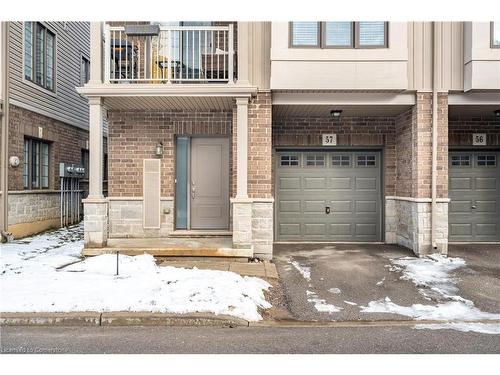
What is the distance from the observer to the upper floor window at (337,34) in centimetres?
737

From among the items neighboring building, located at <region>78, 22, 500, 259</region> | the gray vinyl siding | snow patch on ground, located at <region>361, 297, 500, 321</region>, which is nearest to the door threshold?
neighboring building, located at <region>78, 22, 500, 259</region>

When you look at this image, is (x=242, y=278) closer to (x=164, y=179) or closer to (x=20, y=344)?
(x=20, y=344)

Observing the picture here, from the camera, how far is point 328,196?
9195 millimetres

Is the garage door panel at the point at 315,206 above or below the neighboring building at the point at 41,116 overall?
below

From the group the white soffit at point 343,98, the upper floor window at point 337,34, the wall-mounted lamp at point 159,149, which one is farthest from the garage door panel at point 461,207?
the wall-mounted lamp at point 159,149

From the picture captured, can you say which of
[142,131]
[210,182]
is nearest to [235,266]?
[210,182]

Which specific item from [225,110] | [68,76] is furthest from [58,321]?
[68,76]

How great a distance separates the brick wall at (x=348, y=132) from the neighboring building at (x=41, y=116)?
634 cm

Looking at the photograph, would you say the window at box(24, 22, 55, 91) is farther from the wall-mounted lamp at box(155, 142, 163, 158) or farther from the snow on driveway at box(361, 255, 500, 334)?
the snow on driveway at box(361, 255, 500, 334)

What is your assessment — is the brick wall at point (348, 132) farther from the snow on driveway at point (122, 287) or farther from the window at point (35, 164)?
the window at point (35, 164)

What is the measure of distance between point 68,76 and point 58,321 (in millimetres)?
9778

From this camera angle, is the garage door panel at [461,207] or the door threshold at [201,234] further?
the garage door panel at [461,207]

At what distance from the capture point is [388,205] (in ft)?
29.5

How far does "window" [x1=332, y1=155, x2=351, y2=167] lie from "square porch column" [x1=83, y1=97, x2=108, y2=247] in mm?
5335
